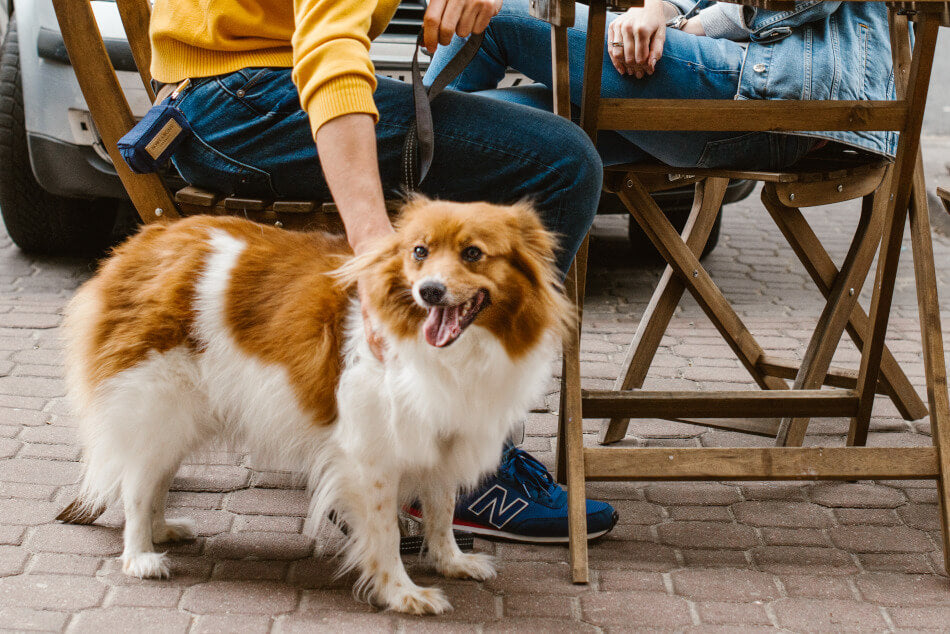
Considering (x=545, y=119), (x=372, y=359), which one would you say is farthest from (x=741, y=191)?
(x=372, y=359)

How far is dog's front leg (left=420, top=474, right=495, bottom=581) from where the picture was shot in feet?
9.15

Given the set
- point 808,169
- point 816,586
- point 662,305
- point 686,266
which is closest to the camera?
point 816,586

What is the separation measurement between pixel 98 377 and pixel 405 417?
0.84m

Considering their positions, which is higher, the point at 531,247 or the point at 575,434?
the point at 531,247

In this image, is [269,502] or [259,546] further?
[269,502]

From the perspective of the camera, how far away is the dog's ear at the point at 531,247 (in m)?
2.37

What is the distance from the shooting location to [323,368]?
8.36ft

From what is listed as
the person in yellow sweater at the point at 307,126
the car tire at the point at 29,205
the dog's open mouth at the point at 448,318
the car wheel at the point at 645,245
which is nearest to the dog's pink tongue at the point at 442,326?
the dog's open mouth at the point at 448,318

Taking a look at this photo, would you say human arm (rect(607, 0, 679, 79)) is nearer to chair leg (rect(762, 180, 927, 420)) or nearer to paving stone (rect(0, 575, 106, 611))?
chair leg (rect(762, 180, 927, 420))

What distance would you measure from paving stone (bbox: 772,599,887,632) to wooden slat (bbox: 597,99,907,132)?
1259 millimetres

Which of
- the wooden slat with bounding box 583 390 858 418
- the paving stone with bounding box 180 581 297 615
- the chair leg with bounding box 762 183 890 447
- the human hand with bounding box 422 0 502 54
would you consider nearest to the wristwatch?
the chair leg with bounding box 762 183 890 447

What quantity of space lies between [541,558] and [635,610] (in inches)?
14.9

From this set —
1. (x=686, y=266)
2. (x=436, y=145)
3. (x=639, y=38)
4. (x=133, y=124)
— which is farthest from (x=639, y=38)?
(x=133, y=124)

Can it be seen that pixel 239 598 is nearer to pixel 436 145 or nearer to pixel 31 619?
pixel 31 619
